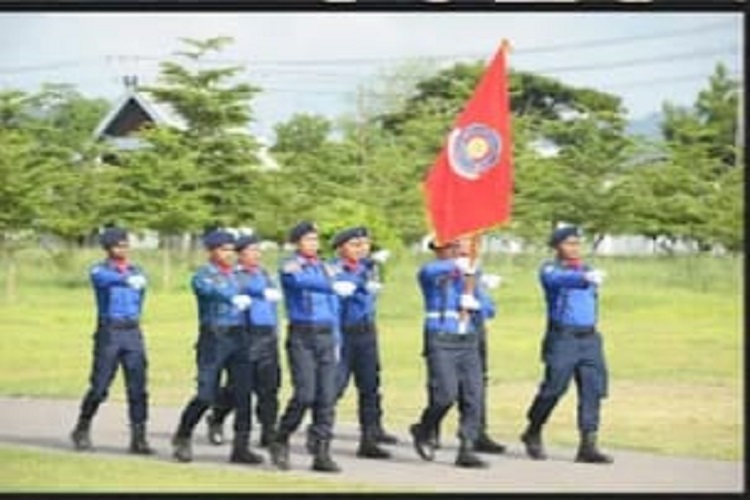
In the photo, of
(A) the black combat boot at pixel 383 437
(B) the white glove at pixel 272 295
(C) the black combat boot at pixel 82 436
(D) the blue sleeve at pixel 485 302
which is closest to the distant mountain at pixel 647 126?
(D) the blue sleeve at pixel 485 302

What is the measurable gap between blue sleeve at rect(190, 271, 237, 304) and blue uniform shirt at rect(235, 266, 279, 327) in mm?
79

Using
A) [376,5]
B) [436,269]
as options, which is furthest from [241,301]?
[376,5]

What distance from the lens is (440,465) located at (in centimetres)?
939

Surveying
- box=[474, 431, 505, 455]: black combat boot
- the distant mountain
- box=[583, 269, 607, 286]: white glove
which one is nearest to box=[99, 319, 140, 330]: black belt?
box=[474, 431, 505, 455]: black combat boot

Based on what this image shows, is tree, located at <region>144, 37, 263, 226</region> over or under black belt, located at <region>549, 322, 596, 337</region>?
over

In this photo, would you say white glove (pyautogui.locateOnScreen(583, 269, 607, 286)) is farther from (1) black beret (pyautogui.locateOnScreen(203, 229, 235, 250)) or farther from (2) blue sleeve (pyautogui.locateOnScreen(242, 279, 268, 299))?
(1) black beret (pyautogui.locateOnScreen(203, 229, 235, 250))

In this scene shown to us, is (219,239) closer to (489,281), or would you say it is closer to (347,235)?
(347,235)

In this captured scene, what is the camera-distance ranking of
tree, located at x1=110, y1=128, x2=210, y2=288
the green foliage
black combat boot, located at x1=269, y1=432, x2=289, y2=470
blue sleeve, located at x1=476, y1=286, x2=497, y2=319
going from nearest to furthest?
black combat boot, located at x1=269, y1=432, x2=289, y2=470, blue sleeve, located at x1=476, y1=286, x2=497, y2=319, tree, located at x1=110, y1=128, x2=210, y2=288, the green foliage

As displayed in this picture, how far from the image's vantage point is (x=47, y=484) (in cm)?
852

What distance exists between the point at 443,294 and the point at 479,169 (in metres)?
0.71

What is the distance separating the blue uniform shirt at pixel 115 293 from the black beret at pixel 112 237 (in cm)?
9

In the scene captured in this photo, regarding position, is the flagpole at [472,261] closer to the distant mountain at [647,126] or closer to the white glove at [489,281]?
the white glove at [489,281]

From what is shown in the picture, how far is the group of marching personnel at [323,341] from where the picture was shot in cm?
912

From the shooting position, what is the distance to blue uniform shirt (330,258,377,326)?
369 inches
